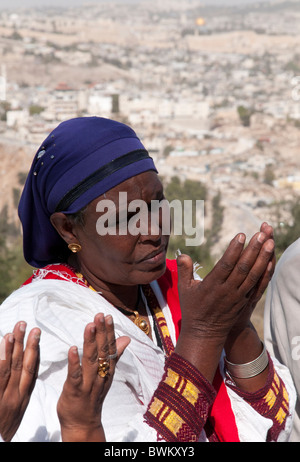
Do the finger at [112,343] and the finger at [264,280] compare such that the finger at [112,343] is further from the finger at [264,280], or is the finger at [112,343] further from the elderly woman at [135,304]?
the finger at [264,280]

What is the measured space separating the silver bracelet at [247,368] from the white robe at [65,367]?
5cm

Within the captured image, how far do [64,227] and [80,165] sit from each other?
169 millimetres

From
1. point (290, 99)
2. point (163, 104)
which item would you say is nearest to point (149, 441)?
point (163, 104)

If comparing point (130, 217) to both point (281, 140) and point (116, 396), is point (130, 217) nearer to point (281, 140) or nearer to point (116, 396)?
point (116, 396)

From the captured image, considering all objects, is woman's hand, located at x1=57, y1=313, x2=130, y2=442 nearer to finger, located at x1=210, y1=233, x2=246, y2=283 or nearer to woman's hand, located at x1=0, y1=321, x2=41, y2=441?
woman's hand, located at x1=0, y1=321, x2=41, y2=441

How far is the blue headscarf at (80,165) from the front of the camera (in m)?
1.33

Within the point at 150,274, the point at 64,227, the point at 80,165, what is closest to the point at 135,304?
the point at 150,274

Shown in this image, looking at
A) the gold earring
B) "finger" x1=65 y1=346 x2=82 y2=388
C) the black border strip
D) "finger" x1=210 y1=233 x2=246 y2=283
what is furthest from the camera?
the gold earring

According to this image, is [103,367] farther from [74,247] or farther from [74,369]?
[74,247]

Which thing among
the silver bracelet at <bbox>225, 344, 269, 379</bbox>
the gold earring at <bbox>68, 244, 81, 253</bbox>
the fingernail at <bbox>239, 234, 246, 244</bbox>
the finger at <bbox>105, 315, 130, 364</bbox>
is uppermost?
the fingernail at <bbox>239, 234, 246, 244</bbox>

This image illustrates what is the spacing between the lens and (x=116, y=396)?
3.92 feet

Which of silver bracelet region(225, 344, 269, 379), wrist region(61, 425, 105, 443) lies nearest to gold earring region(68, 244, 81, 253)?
silver bracelet region(225, 344, 269, 379)

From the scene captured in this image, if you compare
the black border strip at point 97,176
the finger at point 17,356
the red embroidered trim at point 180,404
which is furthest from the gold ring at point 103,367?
the black border strip at point 97,176

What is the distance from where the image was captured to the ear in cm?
141
